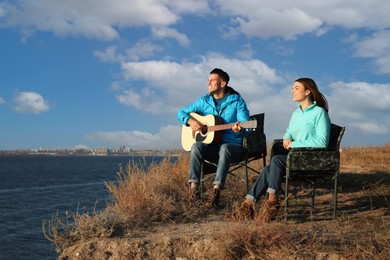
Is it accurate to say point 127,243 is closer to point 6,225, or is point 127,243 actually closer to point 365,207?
point 365,207

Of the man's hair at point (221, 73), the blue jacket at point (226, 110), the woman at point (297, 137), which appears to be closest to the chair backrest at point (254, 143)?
the blue jacket at point (226, 110)

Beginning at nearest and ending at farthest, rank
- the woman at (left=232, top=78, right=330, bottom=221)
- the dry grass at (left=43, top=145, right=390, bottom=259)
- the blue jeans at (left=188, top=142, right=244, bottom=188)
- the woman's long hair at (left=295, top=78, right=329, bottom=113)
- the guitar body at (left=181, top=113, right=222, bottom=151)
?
the dry grass at (left=43, top=145, right=390, bottom=259)
the woman at (left=232, top=78, right=330, bottom=221)
the woman's long hair at (left=295, top=78, right=329, bottom=113)
the blue jeans at (left=188, top=142, right=244, bottom=188)
the guitar body at (left=181, top=113, right=222, bottom=151)

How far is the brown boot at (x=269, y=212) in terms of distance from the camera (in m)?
4.84

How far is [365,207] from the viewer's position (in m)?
6.29

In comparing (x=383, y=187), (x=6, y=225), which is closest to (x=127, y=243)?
(x=383, y=187)

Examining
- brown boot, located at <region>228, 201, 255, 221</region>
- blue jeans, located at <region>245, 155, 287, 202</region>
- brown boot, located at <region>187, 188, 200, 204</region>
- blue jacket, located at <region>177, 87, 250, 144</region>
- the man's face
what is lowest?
brown boot, located at <region>228, 201, 255, 221</region>

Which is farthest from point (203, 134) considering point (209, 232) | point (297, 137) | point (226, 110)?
point (209, 232)

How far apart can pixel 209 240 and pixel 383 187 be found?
4.24 meters

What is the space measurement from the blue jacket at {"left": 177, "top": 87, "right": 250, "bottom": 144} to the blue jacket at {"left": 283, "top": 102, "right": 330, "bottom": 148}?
918mm

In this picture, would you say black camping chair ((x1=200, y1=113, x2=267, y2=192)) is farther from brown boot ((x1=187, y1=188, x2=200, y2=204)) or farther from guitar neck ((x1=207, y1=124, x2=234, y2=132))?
brown boot ((x1=187, y1=188, x2=200, y2=204))

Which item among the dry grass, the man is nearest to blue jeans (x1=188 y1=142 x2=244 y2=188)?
the man

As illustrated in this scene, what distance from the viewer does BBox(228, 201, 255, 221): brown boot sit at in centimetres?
498

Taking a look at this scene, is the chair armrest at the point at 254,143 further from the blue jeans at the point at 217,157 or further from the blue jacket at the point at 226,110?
the blue jacket at the point at 226,110

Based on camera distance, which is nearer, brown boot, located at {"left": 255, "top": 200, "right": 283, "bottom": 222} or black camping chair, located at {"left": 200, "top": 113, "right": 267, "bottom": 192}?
brown boot, located at {"left": 255, "top": 200, "right": 283, "bottom": 222}
